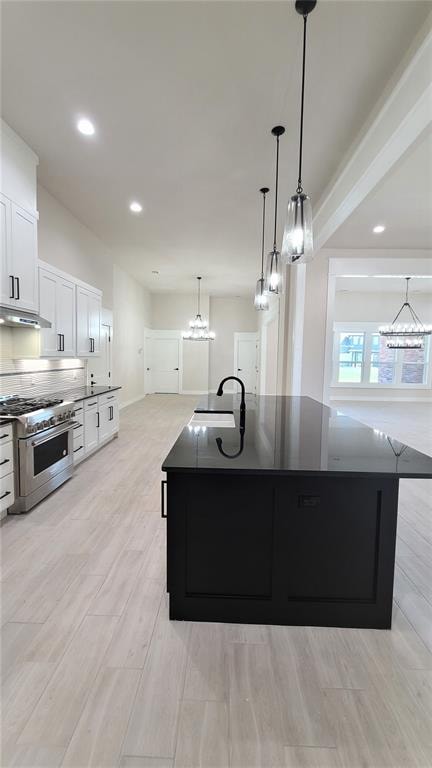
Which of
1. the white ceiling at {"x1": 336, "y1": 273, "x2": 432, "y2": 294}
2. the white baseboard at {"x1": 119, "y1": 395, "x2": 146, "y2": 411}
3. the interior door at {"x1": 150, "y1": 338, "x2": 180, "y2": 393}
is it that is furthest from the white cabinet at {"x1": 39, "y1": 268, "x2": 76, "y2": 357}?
the interior door at {"x1": 150, "y1": 338, "x2": 180, "y2": 393}

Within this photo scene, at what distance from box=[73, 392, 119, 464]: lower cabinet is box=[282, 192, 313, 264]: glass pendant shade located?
2967mm

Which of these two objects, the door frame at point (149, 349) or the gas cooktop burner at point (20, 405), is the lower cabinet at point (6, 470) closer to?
the gas cooktop burner at point (20, 405)

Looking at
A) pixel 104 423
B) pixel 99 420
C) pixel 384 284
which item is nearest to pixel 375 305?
pixel 384 284

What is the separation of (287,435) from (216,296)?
9910mm

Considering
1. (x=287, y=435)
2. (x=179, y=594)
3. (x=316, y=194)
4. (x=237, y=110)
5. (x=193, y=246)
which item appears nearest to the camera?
(x=179, y=594)

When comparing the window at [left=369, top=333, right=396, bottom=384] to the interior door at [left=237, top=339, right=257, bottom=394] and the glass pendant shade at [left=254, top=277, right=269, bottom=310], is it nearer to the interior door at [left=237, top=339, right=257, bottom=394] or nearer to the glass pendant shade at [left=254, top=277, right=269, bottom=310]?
the interior door at [left=237, top=339, right=257, bottom=394]

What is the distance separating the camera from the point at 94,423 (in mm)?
4484

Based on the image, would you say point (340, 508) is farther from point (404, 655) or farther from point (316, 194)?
point (316, 194)

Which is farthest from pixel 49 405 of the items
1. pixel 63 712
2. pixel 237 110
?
pixel 237 110

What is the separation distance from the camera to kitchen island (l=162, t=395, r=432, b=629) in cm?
166

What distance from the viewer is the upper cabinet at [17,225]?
2.88 metres

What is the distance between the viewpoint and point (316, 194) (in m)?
4.16

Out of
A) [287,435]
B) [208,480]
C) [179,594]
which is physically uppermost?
[287,435]

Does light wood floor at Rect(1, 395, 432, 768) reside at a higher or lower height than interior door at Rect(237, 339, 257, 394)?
lower
